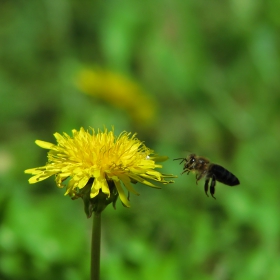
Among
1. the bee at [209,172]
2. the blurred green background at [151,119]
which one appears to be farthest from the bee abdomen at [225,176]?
the blurred green background at [151,119]

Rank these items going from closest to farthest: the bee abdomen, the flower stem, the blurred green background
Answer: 1. the flower stem
2. the bee abdomen
3. the blurred green background

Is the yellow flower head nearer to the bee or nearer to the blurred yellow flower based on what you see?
the bee

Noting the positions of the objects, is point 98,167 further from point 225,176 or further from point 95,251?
point 225,176

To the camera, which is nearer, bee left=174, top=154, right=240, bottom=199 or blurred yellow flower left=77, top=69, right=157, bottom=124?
bee left=174, top=154, right=240, bottom=199

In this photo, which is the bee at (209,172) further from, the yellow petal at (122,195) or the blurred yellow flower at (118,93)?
the blurred yellow flower at (118,93)

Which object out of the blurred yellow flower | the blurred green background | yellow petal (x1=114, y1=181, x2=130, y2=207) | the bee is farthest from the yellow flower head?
the blurred yellow flower

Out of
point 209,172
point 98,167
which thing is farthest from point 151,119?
point 98,167

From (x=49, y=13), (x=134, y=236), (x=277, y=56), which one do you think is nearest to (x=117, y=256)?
(x=134, y=236)
